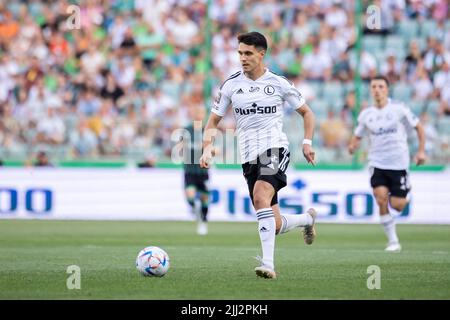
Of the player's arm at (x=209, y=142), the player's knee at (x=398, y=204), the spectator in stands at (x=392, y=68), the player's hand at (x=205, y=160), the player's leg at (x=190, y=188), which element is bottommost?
the player's knee at (x=398, y=204)

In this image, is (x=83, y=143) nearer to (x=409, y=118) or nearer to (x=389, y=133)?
(x=389, y=133)

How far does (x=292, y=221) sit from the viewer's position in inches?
432

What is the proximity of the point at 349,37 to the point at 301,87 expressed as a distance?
172 cm

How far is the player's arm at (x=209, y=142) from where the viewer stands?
10234mm

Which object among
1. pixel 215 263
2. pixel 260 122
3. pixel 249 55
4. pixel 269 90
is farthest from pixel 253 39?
pixel 215 263

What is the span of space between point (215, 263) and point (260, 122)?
217cm

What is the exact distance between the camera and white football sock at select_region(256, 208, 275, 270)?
10.0 meters

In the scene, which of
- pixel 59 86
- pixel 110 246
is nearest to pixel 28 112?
pixel 59 86

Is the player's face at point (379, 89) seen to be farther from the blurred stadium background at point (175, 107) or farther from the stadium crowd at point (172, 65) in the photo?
the stadium crowd at point (172, 65)

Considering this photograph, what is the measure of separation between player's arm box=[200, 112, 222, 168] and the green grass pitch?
1230 millimetres

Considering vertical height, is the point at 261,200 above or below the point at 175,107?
below

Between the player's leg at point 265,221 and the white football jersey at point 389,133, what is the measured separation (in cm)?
547

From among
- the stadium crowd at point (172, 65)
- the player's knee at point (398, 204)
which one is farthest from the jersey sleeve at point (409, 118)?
the stadium crowd at point (172, 65)
